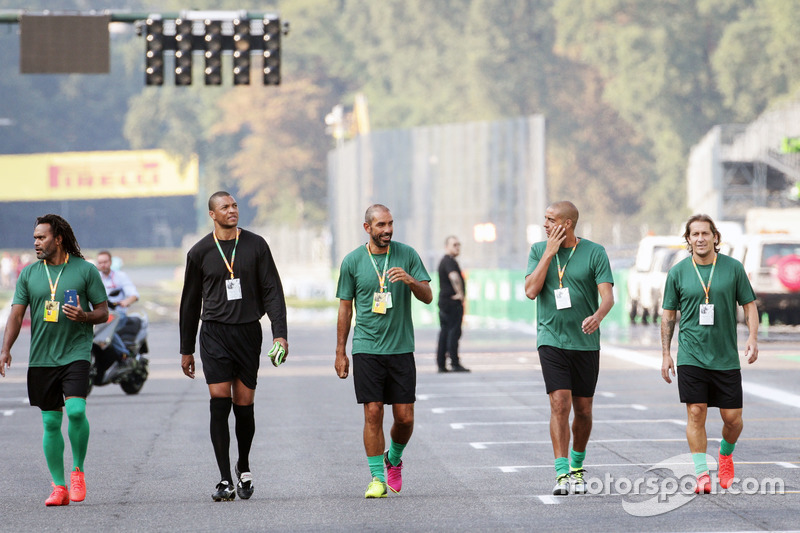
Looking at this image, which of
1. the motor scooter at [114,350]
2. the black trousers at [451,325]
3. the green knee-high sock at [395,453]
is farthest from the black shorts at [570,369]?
the black trousers at [451,325]

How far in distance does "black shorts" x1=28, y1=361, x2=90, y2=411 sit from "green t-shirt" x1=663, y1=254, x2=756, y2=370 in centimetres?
371

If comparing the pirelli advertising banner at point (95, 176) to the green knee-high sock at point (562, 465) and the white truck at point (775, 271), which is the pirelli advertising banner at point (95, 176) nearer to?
the white truck at point (775, 271)

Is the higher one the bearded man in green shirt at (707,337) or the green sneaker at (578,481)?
the bearded man in green shirt at (707,337)

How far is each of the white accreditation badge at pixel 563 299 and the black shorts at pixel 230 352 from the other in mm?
1873

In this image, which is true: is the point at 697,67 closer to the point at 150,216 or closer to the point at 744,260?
the point at 150,216

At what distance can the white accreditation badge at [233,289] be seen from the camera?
32.9 feet

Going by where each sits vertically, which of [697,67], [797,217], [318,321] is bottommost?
[318,321]

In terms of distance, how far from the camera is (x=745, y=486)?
10.4 metres

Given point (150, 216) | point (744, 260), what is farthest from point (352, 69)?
point (744, 260)

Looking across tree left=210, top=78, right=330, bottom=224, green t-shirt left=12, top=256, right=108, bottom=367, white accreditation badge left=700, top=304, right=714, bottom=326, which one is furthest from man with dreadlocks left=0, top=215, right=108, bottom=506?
tree left=210, top=78, right=330, bottom=224

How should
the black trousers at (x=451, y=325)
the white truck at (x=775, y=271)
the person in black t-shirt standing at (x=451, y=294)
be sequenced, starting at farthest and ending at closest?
the white truck at (x=775, y=271) < the black trousers at (x=451, y=325) < the person in black t-shirt standing at (x=451, y=294)

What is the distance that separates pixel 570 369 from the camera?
33.2 feet

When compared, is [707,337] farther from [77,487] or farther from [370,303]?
[77,487]

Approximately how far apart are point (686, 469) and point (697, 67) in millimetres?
72906
